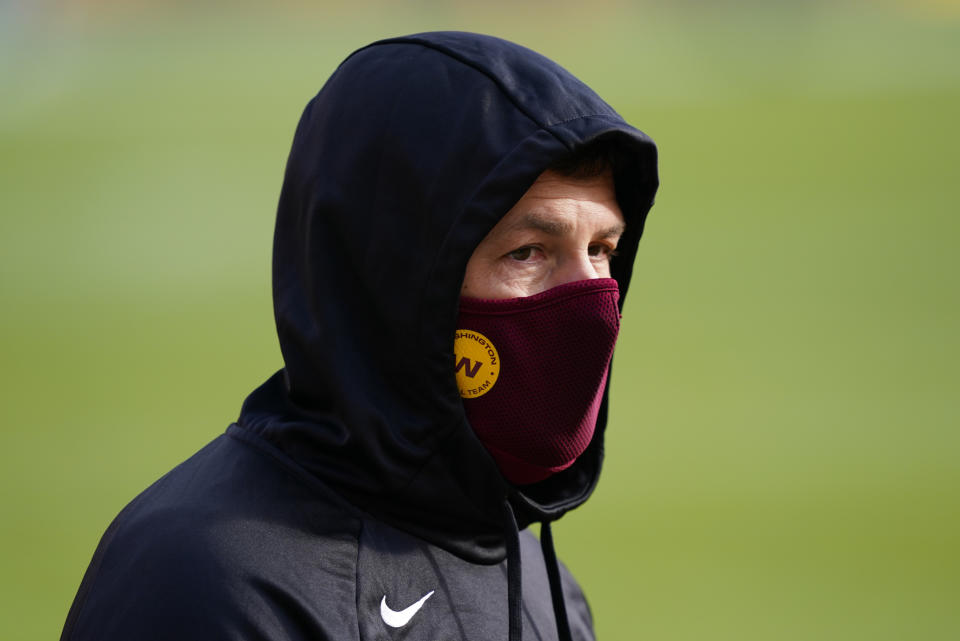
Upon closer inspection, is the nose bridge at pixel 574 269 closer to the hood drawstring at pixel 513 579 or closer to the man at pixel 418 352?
the man at pixel 418 352

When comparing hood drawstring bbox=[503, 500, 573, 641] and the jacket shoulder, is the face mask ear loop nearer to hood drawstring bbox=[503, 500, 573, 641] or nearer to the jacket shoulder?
hood drawstring bbox=[503, 500, 573, 641]

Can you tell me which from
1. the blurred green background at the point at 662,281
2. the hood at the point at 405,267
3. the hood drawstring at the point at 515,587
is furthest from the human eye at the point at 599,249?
the blurred green background at the point at 662,281

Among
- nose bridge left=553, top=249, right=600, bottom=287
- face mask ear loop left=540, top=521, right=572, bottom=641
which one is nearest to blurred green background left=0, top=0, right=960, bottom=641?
face mask ear loop left=540, top=521, right=572, bottom=641

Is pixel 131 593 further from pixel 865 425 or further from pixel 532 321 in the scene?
pixel 865 425

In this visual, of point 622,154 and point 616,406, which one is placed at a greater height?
point 622,154

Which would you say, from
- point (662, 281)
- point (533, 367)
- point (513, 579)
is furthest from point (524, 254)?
point (662, 281)

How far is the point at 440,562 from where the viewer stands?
1563 mm

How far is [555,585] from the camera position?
1820 millimetres

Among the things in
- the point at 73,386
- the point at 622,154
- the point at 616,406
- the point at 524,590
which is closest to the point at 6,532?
the point at 73,386

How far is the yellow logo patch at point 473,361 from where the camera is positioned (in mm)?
1575

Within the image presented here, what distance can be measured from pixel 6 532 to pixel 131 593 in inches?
159

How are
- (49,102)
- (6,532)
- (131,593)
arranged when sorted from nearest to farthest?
1. (131,593)
2. (6,532)
3. (49,102)

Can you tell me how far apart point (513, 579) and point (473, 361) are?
0.35m

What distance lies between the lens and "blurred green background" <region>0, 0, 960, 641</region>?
493 cm
